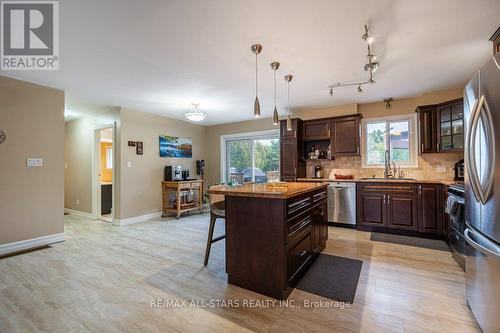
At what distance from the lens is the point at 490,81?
1.46m

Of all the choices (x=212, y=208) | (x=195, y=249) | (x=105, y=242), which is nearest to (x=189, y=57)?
(x=212, y=208)

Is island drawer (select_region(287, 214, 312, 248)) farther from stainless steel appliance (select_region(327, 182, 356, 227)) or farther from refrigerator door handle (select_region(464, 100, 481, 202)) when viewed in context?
stainless steel appliance (select_region(327, 182, 356, 227))

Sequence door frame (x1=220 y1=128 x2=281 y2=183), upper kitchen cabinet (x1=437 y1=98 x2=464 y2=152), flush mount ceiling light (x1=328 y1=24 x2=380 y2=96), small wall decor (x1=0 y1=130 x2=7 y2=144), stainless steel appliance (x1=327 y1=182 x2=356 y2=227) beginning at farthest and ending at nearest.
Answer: door frame (x1=220 y1=128 x2=281 y2=183), stainless steel appliance (x1=327 y1=182 x2=356 y2=227), upper kitchen cabinet (x1=437 y1=98 x2=464 y2=152), small wall decor (x1=0 y1=130 x2=7 y2=144), flush mount ceiling light (x1=328 y1=24 x2=380 y2=96)

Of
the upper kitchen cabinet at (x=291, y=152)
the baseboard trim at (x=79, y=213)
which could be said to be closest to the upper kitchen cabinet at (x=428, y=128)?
the upper kitchen cabinet at (x=291, y=152)

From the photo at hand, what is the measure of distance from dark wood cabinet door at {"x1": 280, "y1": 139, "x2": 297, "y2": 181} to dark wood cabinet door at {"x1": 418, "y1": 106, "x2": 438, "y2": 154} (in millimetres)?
2249

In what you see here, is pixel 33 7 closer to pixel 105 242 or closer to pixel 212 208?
pixel 212 208

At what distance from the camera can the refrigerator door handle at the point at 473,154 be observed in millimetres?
1577

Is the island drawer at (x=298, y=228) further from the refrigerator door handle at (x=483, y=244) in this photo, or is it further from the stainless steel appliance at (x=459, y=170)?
the stainless steel appliance at (x=459, y=170)

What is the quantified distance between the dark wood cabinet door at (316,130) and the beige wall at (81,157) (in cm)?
408

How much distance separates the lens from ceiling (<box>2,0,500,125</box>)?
1876mm

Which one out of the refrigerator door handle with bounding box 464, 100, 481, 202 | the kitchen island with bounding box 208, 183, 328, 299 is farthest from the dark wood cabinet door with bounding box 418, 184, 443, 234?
the kitchen island with bounding box 208, 183, 328, 299

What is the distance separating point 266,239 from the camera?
198 cm

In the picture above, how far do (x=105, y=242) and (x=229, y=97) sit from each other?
3194 millimetres

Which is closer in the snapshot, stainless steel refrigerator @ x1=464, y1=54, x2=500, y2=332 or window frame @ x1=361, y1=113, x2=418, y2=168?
stainless steel refrigerator @ x1=464, y1=54, x2=500, y2=332
